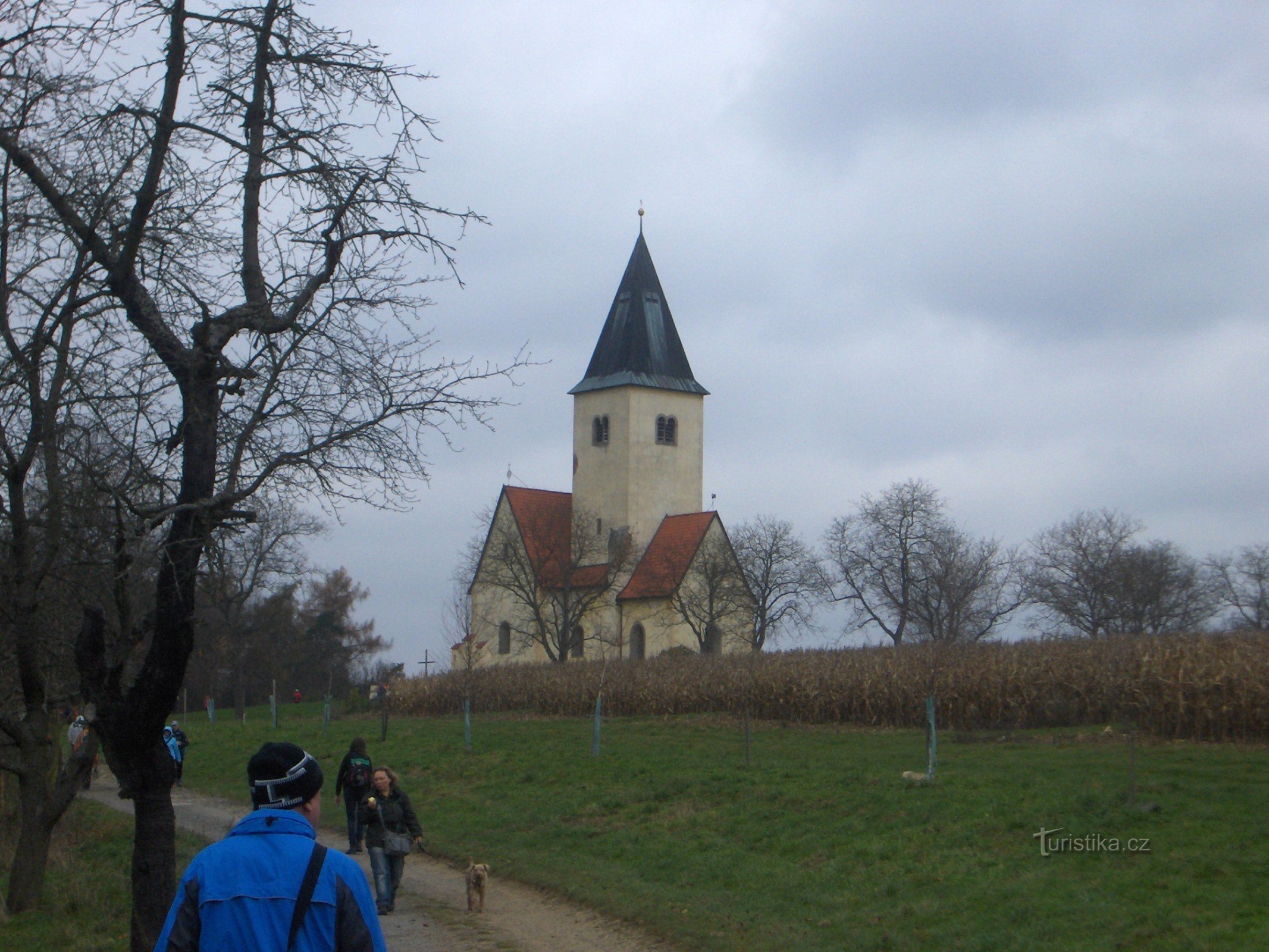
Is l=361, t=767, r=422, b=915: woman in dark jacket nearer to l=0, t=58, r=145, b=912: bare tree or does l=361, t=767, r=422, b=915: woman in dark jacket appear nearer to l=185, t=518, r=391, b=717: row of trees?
l=0, t=58, r=145, b=912: bare tree

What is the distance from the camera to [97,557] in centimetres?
1096

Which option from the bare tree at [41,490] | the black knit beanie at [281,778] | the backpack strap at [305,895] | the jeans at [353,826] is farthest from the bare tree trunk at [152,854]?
the jeans at [353,826]

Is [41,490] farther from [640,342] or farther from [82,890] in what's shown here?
[640,342]

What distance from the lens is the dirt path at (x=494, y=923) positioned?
12.1m

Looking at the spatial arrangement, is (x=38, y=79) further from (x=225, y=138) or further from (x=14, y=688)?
(x=14, y=688)

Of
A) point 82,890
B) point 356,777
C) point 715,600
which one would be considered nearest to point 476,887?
point 356,777

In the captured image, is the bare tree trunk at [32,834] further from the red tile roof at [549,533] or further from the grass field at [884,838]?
the red tile roof at [549,533]

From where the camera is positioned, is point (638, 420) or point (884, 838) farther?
point (638, 420)

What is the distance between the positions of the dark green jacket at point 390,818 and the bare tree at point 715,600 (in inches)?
1851

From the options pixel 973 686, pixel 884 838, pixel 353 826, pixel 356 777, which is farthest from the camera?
pixel 973 686

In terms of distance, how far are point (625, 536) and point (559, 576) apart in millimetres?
3900

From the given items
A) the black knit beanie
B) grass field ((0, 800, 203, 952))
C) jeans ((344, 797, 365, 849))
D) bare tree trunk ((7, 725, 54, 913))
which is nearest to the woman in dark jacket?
grass field ((0, 800, 203, 952))

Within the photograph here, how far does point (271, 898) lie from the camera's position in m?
3.96

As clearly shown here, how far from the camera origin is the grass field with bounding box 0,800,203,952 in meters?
12.2
